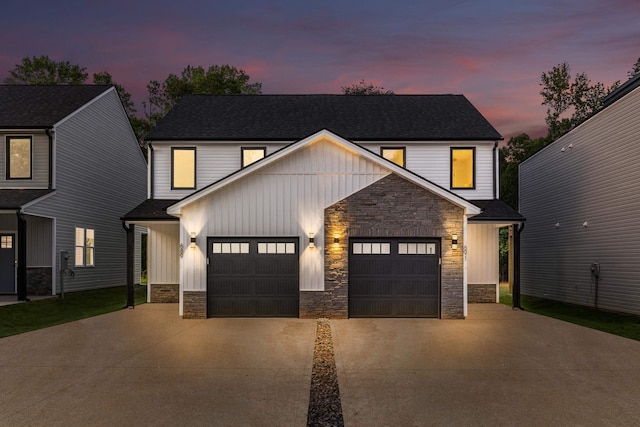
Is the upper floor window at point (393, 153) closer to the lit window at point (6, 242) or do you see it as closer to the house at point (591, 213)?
the house at point (591, 213)

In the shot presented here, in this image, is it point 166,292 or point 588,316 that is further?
point 166,292

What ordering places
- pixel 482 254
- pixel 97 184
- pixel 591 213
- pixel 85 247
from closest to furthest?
pixel 591 213, pixel 482 254, pixel 85 247, pixel 97 184

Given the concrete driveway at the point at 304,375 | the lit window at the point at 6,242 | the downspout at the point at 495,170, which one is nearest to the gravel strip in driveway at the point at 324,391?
the concrete driveway at the point at 304,375

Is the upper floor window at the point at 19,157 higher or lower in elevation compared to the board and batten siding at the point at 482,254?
higher

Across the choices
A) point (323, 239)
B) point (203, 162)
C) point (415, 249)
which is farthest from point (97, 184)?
point (415, 249)

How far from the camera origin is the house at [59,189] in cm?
1838

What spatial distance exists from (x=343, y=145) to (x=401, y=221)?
116 inches

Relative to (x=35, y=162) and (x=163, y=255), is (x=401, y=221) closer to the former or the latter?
(x=163, y=255)

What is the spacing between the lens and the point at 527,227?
23.3 meters

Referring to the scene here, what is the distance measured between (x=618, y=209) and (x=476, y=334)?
25.8ft

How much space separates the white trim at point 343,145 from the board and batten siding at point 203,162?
393cm

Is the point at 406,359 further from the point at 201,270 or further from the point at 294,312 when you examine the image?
the point at 201,270

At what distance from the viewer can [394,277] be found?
1475 centimetres

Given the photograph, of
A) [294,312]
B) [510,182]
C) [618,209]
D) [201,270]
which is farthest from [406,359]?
[510,182]
